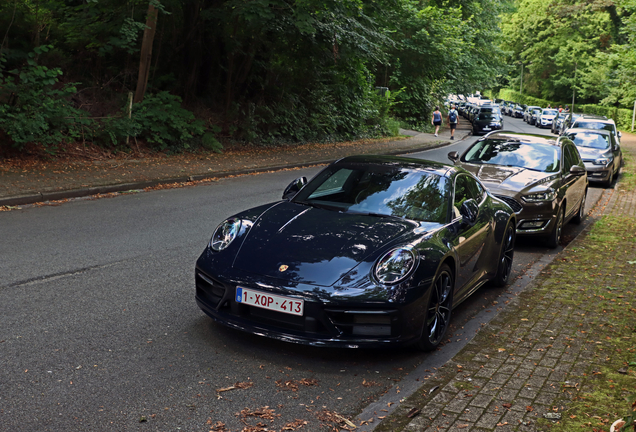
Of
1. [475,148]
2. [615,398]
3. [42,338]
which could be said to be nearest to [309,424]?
[615,398]

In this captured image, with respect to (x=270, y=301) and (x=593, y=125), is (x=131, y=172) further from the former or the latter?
(x=593, y=125)

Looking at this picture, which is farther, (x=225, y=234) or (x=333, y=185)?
(x=333, y=185)

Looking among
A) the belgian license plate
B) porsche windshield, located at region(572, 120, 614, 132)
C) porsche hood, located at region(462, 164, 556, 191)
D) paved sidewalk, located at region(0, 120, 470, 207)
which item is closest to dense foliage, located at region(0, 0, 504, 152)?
paved sidewalk, located at region(0, 120, 470, 207)

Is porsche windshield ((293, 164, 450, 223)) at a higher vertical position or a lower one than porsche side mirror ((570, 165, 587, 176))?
lower

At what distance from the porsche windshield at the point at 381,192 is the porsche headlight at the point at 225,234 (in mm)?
839

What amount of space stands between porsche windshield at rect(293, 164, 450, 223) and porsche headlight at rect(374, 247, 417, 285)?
2.64 ft

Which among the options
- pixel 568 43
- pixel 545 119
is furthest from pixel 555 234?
pixel 568 43

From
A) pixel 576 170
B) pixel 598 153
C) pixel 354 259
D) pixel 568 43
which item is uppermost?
pixel 568 43

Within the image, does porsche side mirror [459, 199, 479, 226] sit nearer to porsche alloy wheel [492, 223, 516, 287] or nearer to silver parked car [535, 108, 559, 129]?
porsche alloy wheel [492, 223, 516, 287]

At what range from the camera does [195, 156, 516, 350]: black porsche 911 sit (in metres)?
4.48

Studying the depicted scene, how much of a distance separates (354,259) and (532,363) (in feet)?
5.08

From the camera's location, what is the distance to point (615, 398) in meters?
3.99

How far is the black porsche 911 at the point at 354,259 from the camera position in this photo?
4480 millimetres

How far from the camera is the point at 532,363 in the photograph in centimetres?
464
